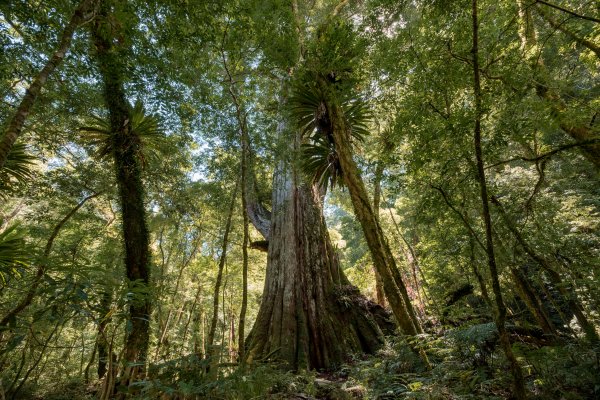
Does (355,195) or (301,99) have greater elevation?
(301,99)

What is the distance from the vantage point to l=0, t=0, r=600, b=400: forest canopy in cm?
209

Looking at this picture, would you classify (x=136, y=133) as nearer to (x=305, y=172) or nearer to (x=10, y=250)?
(x=10, y=250)

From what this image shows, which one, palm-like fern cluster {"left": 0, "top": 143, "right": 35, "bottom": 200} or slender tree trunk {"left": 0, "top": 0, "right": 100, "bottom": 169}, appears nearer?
slender tree trunk {"left": 0, "top": 0, "right": 100, "bottom": 169}

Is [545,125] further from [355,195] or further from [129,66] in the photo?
[129,66]

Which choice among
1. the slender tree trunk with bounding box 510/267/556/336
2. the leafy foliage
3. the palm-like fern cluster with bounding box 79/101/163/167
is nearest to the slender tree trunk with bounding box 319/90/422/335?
the slender tree trunk with bounding box 510/267/556/336

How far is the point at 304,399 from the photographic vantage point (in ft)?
8.29

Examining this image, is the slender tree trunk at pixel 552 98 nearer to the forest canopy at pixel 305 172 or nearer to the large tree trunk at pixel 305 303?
the forest canopy at pixel 305 172

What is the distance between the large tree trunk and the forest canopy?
4 centimetres

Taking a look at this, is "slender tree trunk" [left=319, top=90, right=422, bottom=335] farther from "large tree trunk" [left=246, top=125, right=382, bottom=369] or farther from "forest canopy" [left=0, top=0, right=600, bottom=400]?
"large tree trunk" [left=246, top=125, right=382, bottom=369]

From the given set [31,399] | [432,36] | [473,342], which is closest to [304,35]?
[432,36]

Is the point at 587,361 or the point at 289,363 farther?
the point at 289,363

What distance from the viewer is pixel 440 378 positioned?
238cm

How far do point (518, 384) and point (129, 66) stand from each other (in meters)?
4.44

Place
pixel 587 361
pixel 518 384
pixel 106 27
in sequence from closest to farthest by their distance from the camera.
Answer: pixel 518 384 < pixel 587 361 < pixel 106 27
